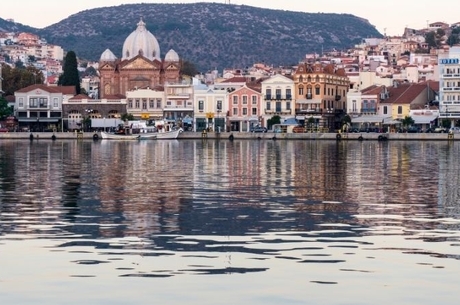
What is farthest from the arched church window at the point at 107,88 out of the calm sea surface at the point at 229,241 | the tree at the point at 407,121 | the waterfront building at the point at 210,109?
the calm sea surface at the point at 229,241

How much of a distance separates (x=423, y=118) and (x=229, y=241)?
9980 centimetres

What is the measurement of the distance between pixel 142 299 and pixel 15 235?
735 cm

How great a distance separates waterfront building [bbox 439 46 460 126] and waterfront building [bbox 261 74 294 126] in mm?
15510

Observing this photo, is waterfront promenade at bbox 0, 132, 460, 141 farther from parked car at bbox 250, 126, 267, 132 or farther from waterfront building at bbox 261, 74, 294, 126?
waterfront building at bbox 261, 74, 294, 126

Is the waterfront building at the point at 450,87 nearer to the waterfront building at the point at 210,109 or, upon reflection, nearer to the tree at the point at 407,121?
the tree at the point at 407,121

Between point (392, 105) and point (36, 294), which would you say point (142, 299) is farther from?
point (392, 105)

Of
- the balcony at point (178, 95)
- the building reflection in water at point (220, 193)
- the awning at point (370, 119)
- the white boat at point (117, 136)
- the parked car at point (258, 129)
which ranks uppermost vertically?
the balcony at point (178, 95)

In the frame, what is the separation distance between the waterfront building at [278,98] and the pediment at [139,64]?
23.5 m

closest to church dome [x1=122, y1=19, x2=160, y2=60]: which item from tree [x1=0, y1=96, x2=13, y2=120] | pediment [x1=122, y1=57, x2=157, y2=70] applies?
pediment [x1=122, y1=57, x2=157, y2=70]

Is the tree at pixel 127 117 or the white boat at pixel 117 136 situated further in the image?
the tree at pixel 127 117

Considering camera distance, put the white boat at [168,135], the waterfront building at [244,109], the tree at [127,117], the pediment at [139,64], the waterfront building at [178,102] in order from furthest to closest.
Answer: the pediment at [139,64], the waterfront building at [178,102], the tree at [127,117], the waterfront building at [244,109], the white boat at [168,135]

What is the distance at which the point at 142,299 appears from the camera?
17203mm

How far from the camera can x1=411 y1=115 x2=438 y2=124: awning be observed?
120m

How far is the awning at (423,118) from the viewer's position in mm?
120312
